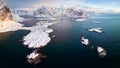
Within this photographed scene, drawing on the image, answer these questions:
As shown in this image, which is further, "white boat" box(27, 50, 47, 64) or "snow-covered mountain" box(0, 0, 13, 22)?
"snow-covered mountain" box(0, 0, 13, 22)

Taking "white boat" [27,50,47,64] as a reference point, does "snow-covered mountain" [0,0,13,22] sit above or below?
above

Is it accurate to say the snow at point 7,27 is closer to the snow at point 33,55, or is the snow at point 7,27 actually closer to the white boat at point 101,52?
the snow at point 33,55

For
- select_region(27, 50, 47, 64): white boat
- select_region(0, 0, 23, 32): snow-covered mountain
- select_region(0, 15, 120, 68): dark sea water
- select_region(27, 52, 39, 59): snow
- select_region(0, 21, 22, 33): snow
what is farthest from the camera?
select_region(0, 0, 23, 32): snow-covered mountain

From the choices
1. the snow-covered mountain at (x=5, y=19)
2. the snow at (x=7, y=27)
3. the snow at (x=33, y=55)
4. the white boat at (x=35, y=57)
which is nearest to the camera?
the white boat at (x=35, y=57)

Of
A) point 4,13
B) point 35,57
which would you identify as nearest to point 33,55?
point 35,57

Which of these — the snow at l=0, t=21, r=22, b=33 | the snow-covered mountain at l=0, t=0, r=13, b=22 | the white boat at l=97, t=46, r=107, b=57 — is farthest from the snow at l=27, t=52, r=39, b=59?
the snow-covered mountain at l=0, t=0, r=13, b=22

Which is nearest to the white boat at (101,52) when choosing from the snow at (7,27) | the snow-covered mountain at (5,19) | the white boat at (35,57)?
the white boat at (35,57)

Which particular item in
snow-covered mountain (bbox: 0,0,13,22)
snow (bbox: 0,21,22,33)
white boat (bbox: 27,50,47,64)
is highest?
snow-covered mountain (bbox: 0,0,13,22)

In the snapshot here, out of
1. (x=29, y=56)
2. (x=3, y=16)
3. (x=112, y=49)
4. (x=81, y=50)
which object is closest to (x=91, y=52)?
(x=81, y=50)

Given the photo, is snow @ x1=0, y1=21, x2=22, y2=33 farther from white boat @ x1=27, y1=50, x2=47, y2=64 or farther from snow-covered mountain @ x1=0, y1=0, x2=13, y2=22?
white boat @ x1=27, y1=50, x2=47, y2=64

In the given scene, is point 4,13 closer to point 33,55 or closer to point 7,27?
point 7,27

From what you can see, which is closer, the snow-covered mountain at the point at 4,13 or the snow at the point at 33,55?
the snow at the point at 33,55

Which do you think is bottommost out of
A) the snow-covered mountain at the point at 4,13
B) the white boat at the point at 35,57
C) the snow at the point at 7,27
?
the snow at the point at 7,27
